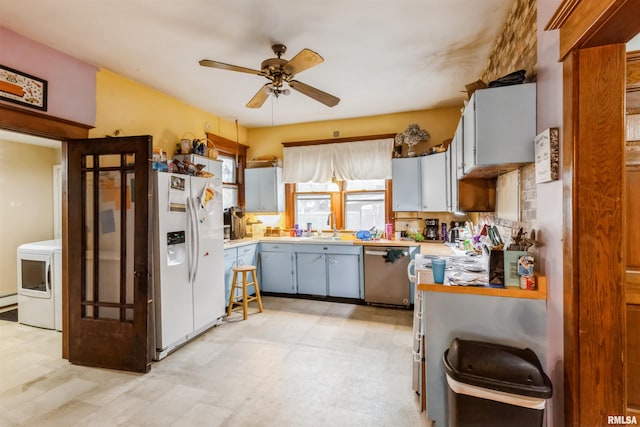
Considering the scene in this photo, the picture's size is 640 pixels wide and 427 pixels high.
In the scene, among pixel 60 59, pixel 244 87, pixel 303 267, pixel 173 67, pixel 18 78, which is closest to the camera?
pixel 18 78

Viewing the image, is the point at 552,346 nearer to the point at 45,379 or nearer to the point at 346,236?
the point at 346,236

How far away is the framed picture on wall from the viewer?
224cm

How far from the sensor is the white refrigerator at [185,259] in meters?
2.71

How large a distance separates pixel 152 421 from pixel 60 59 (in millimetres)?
3046

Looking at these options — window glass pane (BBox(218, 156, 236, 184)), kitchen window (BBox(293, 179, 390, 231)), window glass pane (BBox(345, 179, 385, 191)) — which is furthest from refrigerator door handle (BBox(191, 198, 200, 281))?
window glass pane (BBox(345, 179, 385, 191))

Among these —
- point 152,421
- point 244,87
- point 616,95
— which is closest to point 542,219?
point 616,95

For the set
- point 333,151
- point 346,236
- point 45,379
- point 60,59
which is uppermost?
point 60,59

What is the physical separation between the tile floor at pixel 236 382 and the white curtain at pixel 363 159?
2286 mm

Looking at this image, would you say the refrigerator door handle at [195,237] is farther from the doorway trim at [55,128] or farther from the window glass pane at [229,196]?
the window glass pane at [229,196]

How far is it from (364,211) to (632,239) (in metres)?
3.48

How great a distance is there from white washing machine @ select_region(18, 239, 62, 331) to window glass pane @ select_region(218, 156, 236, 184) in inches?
90.8

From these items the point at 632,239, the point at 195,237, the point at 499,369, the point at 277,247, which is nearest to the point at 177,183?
the point at 195,237

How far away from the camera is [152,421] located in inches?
76.0

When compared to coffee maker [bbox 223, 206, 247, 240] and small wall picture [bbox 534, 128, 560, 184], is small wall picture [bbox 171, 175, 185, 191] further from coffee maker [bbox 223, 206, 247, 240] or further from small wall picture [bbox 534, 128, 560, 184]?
small wall picture [bbox 534, 128, 560, 184]
